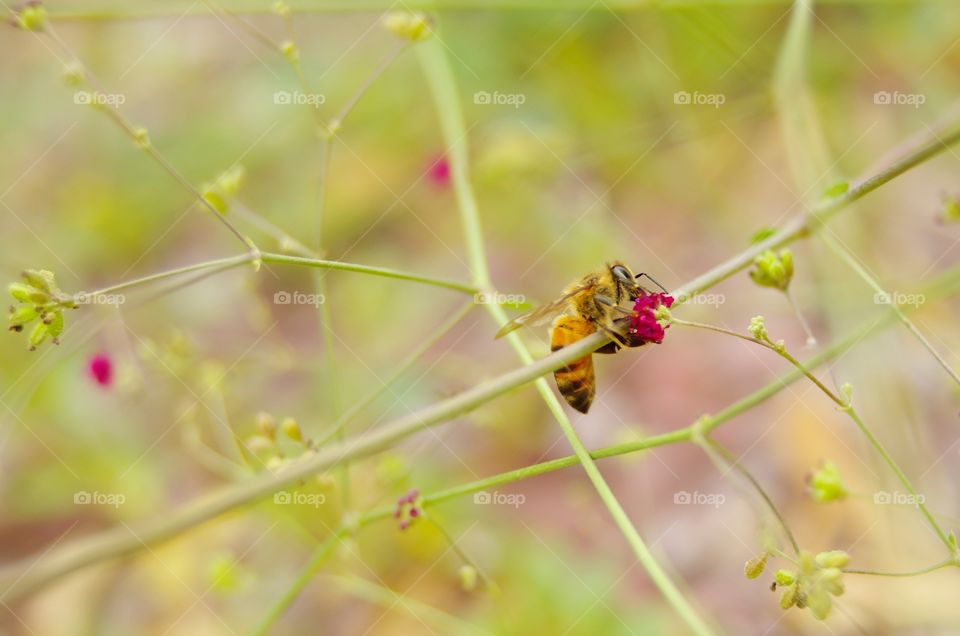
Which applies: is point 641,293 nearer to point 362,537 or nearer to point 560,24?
point 362,537

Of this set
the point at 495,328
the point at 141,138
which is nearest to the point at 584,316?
the point at 141,138

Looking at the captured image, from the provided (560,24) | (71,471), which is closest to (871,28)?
(560,24)

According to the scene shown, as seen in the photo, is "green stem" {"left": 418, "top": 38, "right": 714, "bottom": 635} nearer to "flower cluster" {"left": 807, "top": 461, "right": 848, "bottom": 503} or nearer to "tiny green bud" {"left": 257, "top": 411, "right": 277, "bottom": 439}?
"flower cluster" {"left": 807, "top": 461, "right": 848, "bottom": 503}

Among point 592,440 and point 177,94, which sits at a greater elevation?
point 177,94

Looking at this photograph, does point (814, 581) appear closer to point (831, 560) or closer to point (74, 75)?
point (831, 560)

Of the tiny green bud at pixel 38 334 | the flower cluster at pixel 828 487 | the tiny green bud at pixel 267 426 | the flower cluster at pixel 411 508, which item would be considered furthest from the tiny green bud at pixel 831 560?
the tiny green bud at pixel 38 334

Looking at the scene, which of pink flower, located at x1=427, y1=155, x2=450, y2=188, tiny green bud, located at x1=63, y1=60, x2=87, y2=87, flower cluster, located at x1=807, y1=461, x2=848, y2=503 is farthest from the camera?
pink flower, located at x1=427, y1=155, x2=450, y2=188


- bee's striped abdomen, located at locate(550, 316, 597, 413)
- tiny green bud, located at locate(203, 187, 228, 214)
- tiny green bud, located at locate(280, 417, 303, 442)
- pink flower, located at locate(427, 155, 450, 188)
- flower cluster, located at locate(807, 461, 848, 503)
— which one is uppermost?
pink flower, located at locate(427, 155, 450, 188)

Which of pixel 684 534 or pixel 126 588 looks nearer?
pixel 684 534

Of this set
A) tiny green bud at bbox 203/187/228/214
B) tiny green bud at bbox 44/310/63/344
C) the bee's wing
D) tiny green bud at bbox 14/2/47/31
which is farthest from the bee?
tiny green bud at bbox 14/2/47/31
